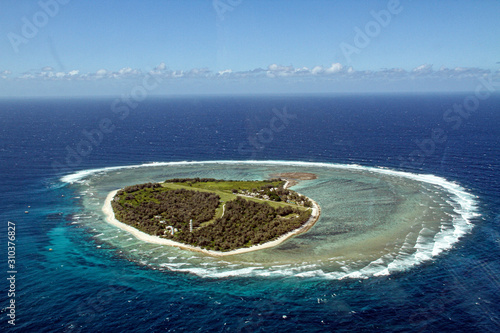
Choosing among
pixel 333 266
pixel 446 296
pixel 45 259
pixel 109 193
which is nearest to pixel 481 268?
pixel 446 296

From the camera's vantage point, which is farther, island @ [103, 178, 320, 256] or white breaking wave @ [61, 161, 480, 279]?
island @ [103, 178, 320, 256]

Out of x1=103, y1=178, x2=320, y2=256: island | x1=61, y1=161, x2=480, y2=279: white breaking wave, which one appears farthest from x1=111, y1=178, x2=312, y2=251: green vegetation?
x1=61, y1=161, x2=480, y2=279: white breaking wave

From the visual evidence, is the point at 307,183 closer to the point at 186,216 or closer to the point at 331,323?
the point at 186,216

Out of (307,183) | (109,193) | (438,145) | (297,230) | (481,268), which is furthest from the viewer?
(438,145)

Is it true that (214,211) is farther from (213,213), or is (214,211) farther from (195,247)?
(195,247)

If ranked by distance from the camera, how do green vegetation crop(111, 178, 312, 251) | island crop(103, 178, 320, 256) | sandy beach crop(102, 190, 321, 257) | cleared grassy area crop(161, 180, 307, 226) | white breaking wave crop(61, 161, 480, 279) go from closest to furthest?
1. white breaking wave crop(61, 161, 480, 279)
2. sandy beach crop(102, 190, 321, 257)
3. island crop(103, 178, 320, 256)
4. green vegetation crop(111, 178, 312, 251)
5. cleared grassy area crop(161, 180, 307, 226)

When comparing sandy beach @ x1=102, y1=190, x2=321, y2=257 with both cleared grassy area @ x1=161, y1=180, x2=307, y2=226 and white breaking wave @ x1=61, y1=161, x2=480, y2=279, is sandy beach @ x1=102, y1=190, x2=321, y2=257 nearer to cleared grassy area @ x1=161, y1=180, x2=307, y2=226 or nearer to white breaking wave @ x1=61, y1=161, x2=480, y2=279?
white breaking wave @ x1=61, y1=161, x2=480, y2=279

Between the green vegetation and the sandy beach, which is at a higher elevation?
the green vegetation

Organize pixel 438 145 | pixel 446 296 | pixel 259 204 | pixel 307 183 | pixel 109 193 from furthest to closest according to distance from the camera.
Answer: pixel 438 145, pixel 307 183, pixel 109 193, pixel 259 204, pixel 446 296
